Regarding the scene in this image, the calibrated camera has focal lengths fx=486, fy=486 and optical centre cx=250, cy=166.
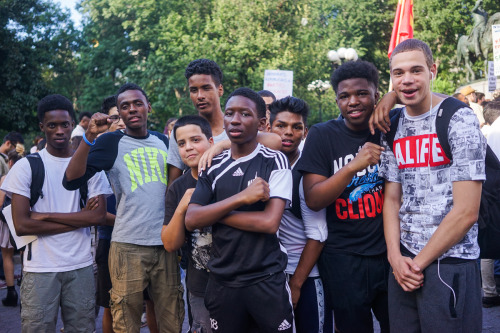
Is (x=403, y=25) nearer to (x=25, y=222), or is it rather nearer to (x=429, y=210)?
(x=429, y=210)

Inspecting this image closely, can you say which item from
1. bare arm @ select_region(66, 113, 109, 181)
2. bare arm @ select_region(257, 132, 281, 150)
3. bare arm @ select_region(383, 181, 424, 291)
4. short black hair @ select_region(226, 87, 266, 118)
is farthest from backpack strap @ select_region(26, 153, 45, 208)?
bare arm @ select_region(383, 181, 424, 291)

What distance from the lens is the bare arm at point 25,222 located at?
11.9ft

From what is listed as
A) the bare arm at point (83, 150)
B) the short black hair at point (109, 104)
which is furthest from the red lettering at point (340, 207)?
the short black hair at point (109, 104)

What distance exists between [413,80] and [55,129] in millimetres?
2728

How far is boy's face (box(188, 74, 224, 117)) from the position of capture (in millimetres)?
3920

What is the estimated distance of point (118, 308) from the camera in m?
3.82

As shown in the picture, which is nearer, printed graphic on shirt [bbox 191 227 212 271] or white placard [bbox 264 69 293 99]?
printed graphic on shirt [bbox 191 227 212 271]

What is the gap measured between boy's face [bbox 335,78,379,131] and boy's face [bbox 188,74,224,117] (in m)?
1.18

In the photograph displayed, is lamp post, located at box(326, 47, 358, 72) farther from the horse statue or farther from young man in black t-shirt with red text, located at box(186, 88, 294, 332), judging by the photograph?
young man in black t-shirt with red text, located at box(186, 88, 294, 332)

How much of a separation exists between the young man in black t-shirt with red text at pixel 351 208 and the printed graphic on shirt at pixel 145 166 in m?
1.33

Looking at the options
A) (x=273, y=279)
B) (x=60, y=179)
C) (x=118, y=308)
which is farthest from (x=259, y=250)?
(x=60, y=179)

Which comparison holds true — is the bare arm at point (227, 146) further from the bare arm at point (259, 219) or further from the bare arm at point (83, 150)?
the bare arm at point (83, 150)

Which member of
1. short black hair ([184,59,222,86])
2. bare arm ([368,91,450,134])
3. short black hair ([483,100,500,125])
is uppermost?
short black hair ([483,100,500,125])

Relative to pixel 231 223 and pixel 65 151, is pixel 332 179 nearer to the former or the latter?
pixel 231 223
